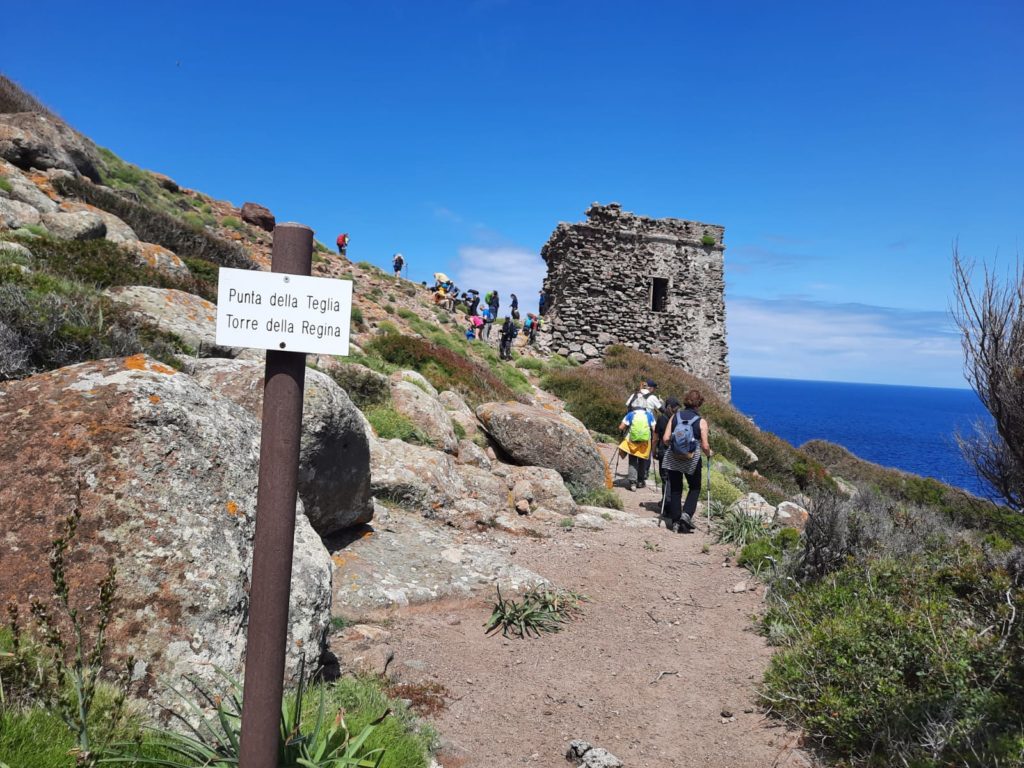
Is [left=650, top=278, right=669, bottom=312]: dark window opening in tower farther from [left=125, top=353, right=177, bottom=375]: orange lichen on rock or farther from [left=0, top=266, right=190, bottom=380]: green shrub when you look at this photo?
[left=125, top=353, right=177, bottom=375]: orange lichen on rock

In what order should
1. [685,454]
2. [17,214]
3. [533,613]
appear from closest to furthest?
[533,613]
[685,454]
[17,214]

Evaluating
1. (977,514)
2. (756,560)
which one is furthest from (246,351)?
(977,514)

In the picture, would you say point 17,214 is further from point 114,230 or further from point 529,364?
point 529,364

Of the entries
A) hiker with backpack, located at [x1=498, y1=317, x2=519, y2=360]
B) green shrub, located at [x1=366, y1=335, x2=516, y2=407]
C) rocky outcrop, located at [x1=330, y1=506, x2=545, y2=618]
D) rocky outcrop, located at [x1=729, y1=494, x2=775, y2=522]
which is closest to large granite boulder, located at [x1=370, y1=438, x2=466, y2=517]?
rocky outcrop, located at [x1=330, y1=506, x2=545, y2=618]

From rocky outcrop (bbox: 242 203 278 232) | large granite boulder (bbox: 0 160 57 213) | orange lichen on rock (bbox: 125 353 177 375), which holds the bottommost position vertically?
orange lichen on rock (bbox: 125 353 177 375)

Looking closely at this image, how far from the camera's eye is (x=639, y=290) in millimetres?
26031

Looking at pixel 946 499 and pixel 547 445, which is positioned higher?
pixel 547 445

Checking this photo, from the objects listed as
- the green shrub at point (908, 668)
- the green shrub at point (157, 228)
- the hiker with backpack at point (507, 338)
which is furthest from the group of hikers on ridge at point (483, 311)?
the green shrub at point (908, 668)

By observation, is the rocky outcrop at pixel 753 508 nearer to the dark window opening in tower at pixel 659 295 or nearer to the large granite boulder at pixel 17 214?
the large granite boulder at pixel 17 214

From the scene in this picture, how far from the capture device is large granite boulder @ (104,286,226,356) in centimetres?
722

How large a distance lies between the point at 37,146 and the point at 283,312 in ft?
60.9

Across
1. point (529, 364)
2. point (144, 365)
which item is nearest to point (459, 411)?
point (144, 365)

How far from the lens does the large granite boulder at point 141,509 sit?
2975 mm

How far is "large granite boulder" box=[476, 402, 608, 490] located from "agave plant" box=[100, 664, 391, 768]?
7441 mm
